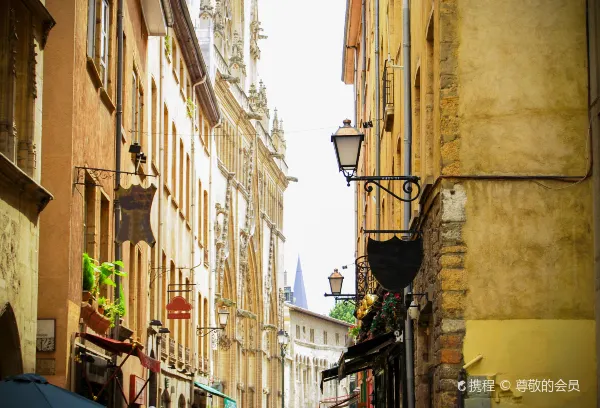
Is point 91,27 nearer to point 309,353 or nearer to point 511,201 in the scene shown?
point 511,201

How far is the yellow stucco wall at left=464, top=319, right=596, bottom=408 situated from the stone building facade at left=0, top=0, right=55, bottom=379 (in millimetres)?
4629

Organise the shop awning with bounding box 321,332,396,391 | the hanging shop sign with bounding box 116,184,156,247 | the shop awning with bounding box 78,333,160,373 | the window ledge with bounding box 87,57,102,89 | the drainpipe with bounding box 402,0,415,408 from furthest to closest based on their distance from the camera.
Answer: the shop awning with bounding box 321,332,396,391, the hanging shop sign with bounding box 116,184,156,247, the window ledge with bounding box 87,57,102,89, the drainpipe with bounding box 402,0,415,408, the shop awning with bounding box 78,333,160,373

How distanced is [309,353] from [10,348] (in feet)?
284

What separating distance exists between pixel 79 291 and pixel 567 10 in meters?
7.64

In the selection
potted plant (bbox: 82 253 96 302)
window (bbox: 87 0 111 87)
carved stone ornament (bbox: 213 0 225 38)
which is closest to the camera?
potted plant (bbox: 82 253 96 302)

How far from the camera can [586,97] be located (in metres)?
12.7

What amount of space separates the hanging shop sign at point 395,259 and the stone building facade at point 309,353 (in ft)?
235

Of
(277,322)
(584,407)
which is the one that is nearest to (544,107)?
(584,407)

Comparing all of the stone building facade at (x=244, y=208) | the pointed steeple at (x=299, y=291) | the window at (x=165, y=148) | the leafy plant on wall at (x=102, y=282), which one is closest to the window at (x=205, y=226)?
the stone building facade at (x=244, y=208)

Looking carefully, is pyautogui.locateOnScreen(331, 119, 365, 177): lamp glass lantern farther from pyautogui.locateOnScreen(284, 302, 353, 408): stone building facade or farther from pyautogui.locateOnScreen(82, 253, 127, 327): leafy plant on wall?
pyautogui.locateOnScreen(284, 302, 353, 408): stone building facade

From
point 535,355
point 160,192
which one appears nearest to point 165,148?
point 160,192

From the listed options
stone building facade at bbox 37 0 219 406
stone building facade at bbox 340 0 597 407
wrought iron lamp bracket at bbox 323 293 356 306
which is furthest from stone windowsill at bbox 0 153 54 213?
wrought iron lamp bracket at bbox 323 293 356 306

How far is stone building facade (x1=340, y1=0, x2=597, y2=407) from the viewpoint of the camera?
1226cm

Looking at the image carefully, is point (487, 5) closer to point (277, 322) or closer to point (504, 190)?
point (504, 190)
